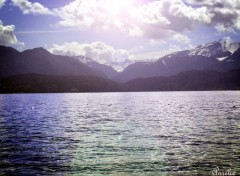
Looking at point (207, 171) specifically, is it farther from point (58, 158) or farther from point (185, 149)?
point (58, 158)

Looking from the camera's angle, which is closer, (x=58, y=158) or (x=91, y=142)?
(x=58, y=158)

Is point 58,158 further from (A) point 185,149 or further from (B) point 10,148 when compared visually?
(A) point 185,149

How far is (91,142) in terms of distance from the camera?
153 ft

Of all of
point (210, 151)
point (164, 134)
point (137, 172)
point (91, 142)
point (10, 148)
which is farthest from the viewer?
point (164, 134)

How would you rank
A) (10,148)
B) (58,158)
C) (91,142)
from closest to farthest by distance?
1. (58,158)
2. (10,148)
3. (91,142)

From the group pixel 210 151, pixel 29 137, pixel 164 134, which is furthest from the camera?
pixel 164 134

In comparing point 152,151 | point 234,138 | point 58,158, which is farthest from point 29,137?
point 234,138

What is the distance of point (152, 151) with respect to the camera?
39.2 m

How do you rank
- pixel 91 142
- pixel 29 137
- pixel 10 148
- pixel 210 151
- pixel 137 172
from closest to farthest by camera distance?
pixel 137 172, pixel 210 151, pixel 10 148, pixel 91 142, pixel 29 137

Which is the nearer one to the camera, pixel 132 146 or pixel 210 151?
pixel 210 151

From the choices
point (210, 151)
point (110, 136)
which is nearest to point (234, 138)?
point (210, 151)

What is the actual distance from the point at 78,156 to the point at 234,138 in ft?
87.6

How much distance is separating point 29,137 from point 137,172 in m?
28.3

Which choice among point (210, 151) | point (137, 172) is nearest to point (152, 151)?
point (210, 151)
